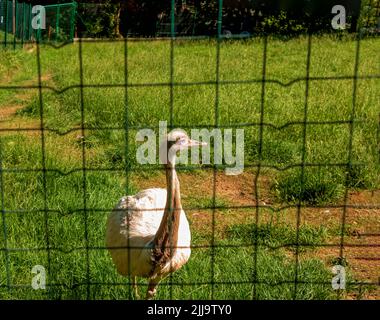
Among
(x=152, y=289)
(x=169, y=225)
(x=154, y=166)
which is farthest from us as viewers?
(x=154, y=166)

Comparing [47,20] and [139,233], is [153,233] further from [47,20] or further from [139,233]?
[47,20]

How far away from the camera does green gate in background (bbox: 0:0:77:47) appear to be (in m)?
16.1

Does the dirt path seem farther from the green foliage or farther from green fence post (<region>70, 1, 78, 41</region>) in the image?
green fence post (<region>70, 1, 78, 41</region>)

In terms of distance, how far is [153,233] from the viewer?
3.79m

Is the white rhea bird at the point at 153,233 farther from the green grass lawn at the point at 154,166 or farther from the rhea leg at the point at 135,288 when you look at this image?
the green grass lawn at the point at 154,166

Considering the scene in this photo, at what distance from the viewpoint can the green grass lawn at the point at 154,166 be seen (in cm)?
383

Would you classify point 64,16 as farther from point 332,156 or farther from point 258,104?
point 332,156

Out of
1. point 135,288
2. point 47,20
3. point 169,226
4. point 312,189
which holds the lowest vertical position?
point 135,288

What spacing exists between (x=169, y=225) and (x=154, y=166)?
252 cm

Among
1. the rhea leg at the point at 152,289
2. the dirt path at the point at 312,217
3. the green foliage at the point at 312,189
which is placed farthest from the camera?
the green foliage at the point at 312,189

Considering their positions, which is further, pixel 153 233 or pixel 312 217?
pixel 312 217

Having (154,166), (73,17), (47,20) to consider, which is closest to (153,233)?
(154,166)

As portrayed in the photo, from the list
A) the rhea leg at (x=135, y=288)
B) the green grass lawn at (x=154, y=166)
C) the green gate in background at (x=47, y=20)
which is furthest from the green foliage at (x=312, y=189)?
the green gate in background at (x=47, y=20)

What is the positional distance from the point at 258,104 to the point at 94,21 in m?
9.79
